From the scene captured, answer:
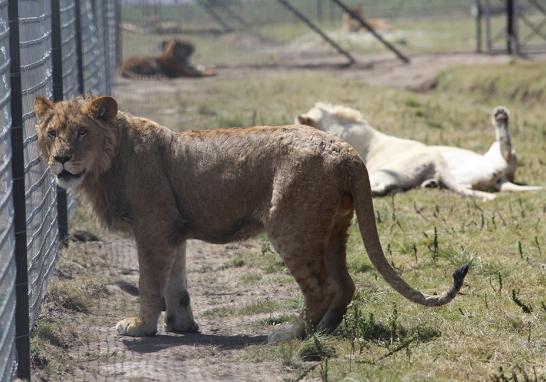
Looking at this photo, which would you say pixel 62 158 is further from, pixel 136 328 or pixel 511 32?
pixel 511 32

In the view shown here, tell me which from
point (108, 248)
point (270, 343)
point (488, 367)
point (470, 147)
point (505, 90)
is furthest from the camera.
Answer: point (505, 90)

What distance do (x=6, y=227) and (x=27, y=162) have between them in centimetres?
154

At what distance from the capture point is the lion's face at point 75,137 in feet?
19.4

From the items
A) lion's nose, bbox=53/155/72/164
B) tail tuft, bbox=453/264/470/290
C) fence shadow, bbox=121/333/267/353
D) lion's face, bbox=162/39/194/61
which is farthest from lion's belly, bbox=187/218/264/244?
lion's face, bbox=162/39/194/61

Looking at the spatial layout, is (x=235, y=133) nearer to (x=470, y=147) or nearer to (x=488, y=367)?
(x=488, y=367)

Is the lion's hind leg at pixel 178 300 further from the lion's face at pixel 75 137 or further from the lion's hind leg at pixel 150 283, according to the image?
the lion's face at pixel 75 137

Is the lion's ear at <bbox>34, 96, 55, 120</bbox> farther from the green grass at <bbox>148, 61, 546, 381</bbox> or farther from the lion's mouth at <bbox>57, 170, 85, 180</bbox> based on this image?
the green grass at <bbox>148, 61, 546, 381</bbox>

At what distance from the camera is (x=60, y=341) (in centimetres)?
595

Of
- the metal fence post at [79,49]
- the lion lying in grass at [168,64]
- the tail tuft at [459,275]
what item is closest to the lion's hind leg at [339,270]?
the tail tuft at [459,275]

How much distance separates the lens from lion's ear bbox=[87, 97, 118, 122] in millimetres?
6103

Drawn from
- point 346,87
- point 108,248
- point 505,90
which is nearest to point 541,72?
point 505,90

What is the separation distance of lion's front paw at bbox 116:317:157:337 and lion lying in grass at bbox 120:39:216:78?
14.0 meters

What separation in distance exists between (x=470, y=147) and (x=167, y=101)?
6.42 meters

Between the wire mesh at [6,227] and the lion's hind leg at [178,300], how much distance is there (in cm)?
145
